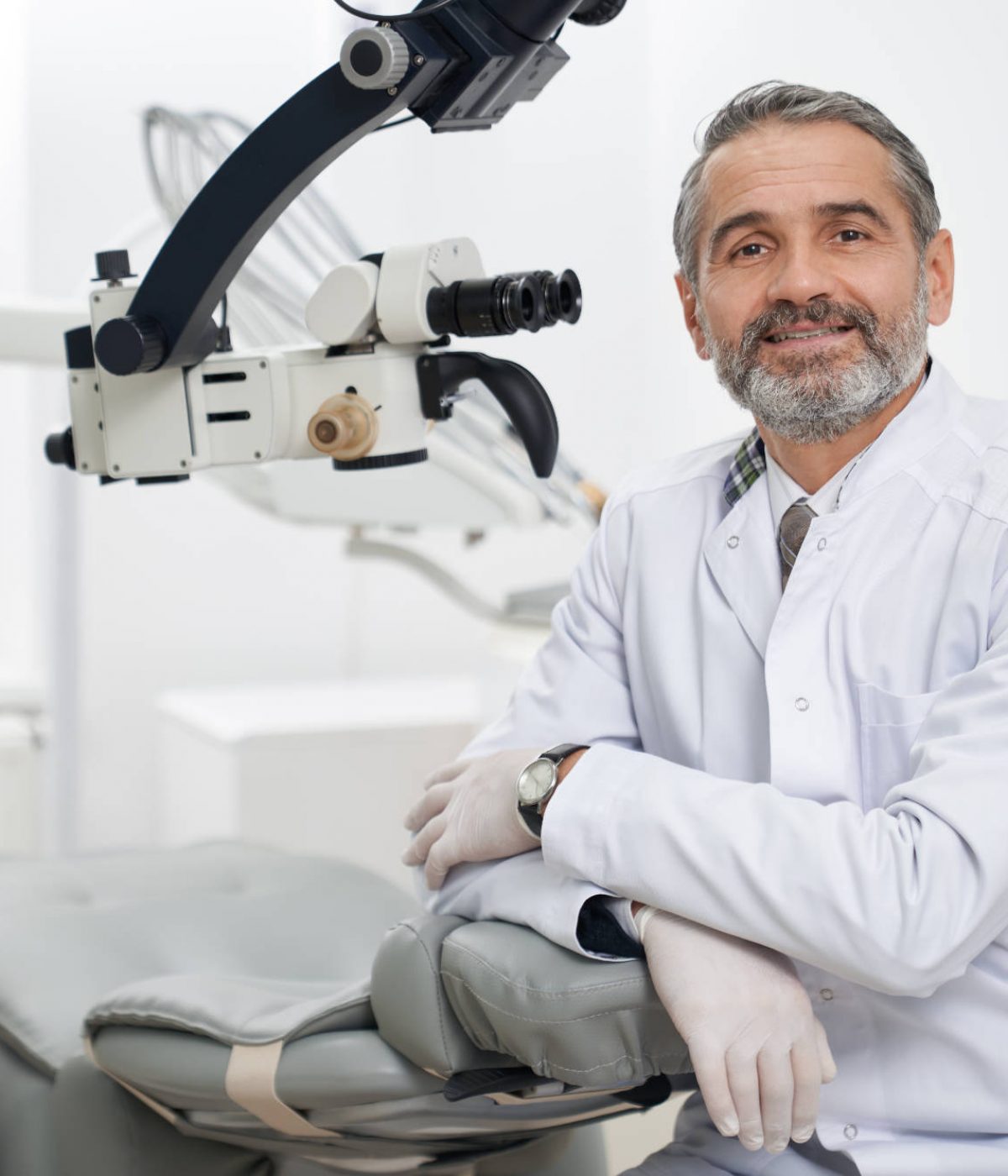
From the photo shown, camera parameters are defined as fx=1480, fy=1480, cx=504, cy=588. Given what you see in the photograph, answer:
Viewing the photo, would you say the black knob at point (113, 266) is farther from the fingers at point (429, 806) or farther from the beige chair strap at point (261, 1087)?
the beige chair strap at point (261, 1087)

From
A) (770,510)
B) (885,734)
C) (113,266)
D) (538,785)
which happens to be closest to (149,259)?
(113,266)

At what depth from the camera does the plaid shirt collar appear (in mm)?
1264

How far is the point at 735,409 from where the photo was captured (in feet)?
7.41

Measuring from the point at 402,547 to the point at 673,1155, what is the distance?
4.87 feet

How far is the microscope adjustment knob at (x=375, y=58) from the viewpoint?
3.48ft

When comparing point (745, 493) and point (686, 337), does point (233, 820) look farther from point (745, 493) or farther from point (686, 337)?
point (745, 493)

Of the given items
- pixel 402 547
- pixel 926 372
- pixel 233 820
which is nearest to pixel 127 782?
pixel 233 820

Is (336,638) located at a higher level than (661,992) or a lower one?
higher

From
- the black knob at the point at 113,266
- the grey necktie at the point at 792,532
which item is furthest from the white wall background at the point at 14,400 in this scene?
the grey necktie at the point at 792,532

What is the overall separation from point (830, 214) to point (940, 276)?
15 cm

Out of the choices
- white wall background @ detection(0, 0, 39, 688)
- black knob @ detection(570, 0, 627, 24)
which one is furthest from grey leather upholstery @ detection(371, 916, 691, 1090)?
white wall background @ detection(0, 0, 39, 688)

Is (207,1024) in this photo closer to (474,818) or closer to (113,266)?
(474,818)

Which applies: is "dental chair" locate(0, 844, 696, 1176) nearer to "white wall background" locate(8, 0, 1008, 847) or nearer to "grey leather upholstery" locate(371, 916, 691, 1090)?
"grey leather upholstery" locate(371, 916, 691, 1090)

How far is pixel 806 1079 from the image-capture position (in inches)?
37.7
